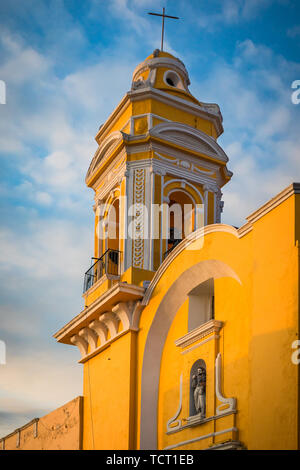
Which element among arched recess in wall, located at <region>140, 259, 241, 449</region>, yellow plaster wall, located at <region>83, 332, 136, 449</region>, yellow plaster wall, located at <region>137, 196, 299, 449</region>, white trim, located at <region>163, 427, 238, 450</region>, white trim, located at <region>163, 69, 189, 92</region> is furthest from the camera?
white trim, located at <region>163, 69, 189, 92</region>

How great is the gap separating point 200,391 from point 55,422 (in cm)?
563

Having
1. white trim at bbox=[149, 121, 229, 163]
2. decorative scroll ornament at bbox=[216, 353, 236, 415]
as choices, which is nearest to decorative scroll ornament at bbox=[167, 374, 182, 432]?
decorative scroll ornament at bbox=[216, 353, 236, 415]

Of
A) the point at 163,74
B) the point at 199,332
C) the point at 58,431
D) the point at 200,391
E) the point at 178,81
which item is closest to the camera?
the point at 200,391

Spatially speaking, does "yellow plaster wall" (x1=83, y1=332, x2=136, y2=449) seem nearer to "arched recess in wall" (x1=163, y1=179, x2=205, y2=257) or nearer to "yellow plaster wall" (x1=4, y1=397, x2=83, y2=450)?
"yellow plaster wall" (x1=4, y1=397, x2=83, y2=450)

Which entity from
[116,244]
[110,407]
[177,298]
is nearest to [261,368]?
[177,298]

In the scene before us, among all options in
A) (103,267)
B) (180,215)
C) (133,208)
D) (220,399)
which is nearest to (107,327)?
(103,267)

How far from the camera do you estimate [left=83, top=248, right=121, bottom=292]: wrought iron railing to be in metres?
17.4

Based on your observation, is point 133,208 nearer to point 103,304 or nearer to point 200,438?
point 103,304

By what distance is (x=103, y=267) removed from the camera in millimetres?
17516

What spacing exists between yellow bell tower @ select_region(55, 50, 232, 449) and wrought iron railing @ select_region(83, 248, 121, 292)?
22mm

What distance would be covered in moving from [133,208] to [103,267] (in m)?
1.50

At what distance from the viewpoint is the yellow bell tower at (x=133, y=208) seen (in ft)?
51.2
